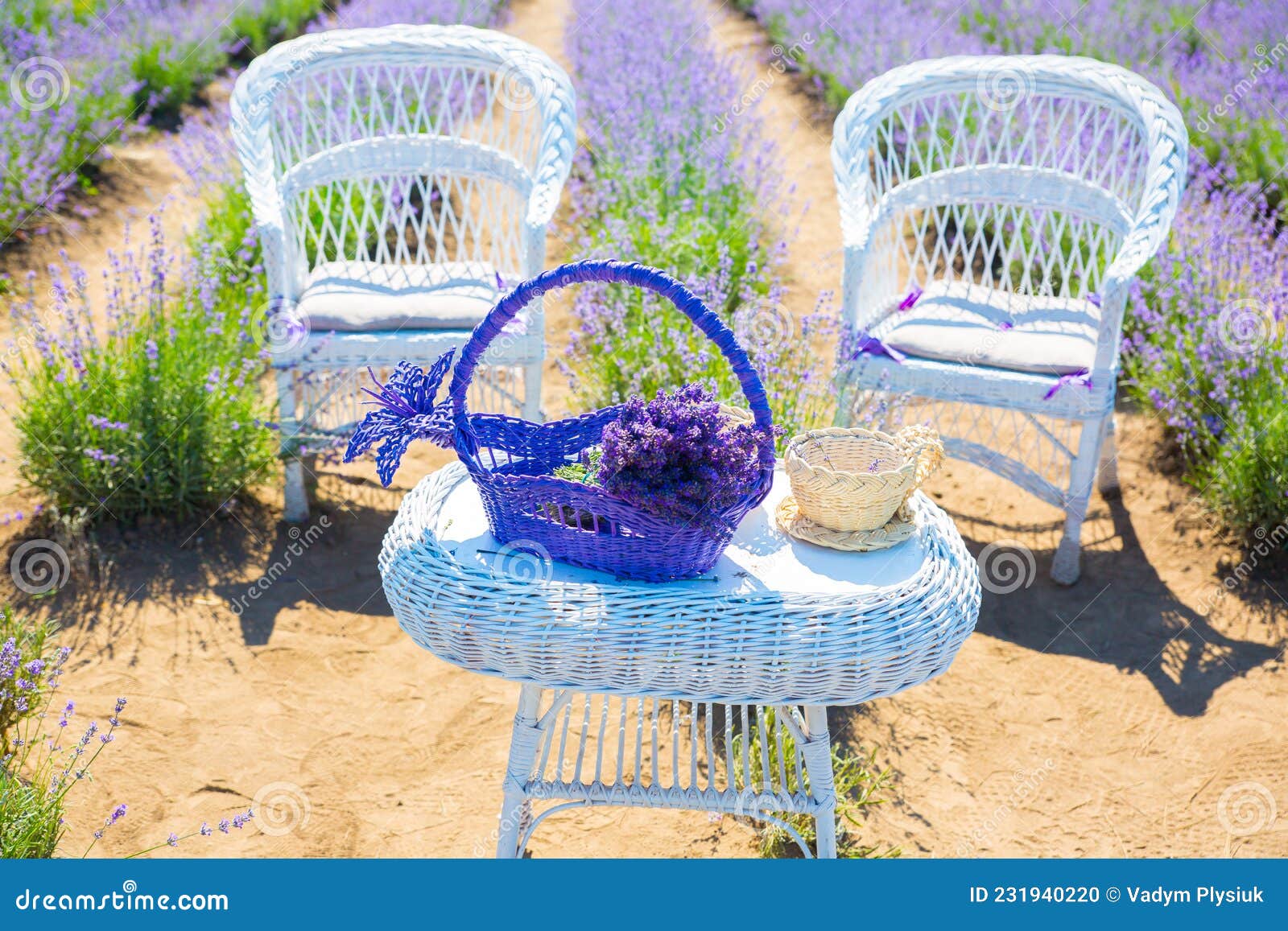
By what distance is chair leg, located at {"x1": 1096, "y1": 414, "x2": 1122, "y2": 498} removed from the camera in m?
3.63

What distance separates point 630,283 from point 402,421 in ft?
1.44

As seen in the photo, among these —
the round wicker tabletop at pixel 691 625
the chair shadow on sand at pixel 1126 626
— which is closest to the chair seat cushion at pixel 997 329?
the chair shadow on sand at pixel 1126 626

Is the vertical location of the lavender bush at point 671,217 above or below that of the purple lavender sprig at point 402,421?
below

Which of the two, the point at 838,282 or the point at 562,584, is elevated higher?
the point at 562,584

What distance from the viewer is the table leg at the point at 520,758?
2.19 m

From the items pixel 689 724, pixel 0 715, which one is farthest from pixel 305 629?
pixel 689 724

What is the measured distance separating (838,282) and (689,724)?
247 cm

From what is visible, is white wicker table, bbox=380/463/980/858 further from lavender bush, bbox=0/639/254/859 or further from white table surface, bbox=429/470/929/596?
lavender bush, bbox=0/639/254/859

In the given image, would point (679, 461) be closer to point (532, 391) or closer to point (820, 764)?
point (820, 764)

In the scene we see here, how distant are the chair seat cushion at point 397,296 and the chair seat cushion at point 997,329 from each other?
3.50ft

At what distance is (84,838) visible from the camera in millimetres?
2441

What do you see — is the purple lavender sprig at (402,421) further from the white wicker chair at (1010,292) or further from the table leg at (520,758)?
the white wicker chair at (1010,292)

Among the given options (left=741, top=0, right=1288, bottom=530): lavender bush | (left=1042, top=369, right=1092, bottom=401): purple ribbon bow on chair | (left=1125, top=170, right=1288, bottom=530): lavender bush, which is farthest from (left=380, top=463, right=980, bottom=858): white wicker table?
(left=741, top=0, right=1288, bottom=530): lavender bush

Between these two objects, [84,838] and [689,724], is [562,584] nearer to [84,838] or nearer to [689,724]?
[689,724]
